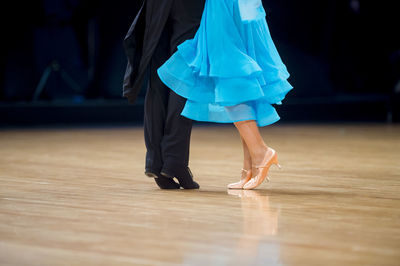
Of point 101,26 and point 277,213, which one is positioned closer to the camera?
point 277,213

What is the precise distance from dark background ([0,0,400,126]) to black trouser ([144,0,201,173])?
3.41 metres

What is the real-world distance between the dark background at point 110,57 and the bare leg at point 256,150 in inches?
141

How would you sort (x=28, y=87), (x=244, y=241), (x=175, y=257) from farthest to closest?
(x=28, y=87) → (x=244, y=241) → (x=175, y=257)

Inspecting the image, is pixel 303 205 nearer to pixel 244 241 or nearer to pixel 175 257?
pixel 244 241

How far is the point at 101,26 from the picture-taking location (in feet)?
20.4

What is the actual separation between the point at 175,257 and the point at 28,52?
5.27 meters

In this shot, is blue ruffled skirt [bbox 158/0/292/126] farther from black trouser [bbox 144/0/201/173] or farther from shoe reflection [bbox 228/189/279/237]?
shoe reflection [bbox 228/189/279/237]

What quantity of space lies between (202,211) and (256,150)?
433mm

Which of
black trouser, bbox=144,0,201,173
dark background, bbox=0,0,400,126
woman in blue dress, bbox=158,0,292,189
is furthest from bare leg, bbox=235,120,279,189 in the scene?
dark background, bbox=0,0,400,126

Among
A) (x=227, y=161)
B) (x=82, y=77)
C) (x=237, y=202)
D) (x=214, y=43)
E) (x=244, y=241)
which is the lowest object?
(x=82, y=77)

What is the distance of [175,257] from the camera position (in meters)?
1.38

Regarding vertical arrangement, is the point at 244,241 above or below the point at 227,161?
above

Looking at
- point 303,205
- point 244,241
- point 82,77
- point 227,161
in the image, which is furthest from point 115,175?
point 82,77

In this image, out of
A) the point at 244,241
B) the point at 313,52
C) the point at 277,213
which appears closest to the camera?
the point at 244,241
